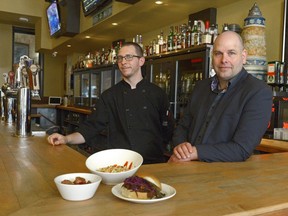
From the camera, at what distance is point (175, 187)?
3.17 ft

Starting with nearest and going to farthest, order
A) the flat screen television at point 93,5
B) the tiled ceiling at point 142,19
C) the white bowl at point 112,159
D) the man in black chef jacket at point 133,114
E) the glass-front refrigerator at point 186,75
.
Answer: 1. the white bowl at point 112,159
2. the man in black chef jacket at point 133,114
3. the glass-front refrigerator at point 186,75
4. the tiled ceiling at point 142,19
5. the flat screen television at point 93,5

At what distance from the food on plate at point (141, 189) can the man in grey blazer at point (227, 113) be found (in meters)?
0.59

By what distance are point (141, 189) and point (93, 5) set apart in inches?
166

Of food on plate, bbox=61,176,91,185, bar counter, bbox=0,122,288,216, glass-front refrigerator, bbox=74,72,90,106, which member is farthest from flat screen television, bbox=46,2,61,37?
food on plate, bbox=61,176,91,185

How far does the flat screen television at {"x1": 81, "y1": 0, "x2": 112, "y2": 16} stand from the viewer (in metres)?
4.22

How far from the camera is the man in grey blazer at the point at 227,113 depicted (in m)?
1.46

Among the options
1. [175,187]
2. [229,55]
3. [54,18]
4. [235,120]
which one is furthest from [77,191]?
[54,18]

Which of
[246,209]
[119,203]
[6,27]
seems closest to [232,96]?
[246,209]

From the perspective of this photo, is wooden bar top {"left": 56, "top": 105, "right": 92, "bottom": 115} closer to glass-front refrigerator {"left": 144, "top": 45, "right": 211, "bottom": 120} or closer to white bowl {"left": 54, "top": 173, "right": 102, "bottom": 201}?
glass-front refrigerator {"left": 144, "top": 45, "right": 211, "bottom": 120}

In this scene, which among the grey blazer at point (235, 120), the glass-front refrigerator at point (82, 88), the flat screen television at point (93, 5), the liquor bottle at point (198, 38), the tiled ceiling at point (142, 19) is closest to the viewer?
the grey blazer at point (235, 120)

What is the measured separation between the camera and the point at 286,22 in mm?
2729

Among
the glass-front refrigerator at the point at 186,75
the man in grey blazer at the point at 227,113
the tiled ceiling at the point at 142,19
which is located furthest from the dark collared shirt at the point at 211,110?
the tiled ceiling at the point at 142,19

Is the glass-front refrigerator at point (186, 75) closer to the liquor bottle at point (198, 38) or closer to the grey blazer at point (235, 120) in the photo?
the liquor bottle at point (198, 38)

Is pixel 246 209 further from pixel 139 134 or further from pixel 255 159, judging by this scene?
pixel 139 134
